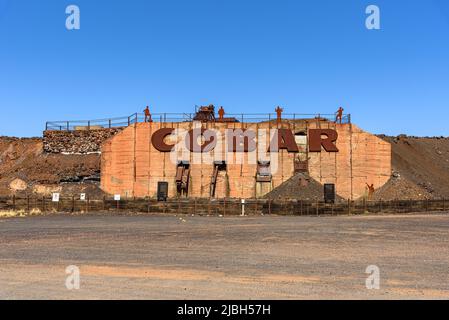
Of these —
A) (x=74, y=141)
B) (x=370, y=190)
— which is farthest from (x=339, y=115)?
(x=74, y=141)

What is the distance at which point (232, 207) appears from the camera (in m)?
35.1

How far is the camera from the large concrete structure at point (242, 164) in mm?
42156

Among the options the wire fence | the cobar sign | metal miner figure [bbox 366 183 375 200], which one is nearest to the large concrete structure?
the cobar sign

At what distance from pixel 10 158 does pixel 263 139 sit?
32.1 meters

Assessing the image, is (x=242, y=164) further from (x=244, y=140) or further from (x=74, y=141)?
(x=74, y=141)

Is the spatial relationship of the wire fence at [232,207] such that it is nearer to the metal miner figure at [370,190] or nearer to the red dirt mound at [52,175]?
the metal miner figure at [370,190]

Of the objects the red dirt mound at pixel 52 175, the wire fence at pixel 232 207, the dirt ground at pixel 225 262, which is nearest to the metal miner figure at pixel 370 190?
the wire fence at pixel 232 207

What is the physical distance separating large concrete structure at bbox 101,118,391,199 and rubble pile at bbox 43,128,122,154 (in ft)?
14.5

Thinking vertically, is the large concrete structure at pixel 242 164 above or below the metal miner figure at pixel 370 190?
above

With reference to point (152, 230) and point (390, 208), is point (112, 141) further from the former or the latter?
point (390, 208)

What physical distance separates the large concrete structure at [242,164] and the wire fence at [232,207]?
685 cm

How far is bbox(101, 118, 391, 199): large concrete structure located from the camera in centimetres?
4216

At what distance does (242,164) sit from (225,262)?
29.5 meters

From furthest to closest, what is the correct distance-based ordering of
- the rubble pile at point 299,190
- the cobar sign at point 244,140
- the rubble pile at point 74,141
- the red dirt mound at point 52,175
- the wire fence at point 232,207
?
the rubble pile at point 74,141 < the red dirt mound at point 52,175 < the cobar sign at point 244,140 < the rubble pile at point 299,190 < the wire fence at point 232,207
